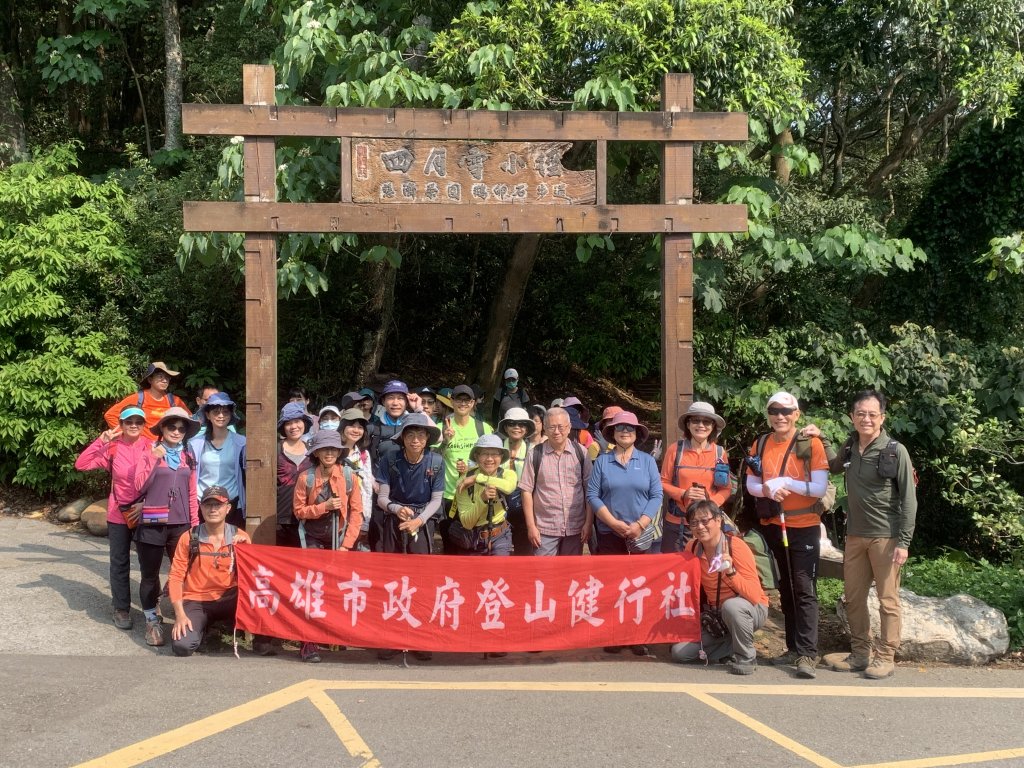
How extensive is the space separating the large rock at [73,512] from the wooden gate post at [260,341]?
16.0 ft

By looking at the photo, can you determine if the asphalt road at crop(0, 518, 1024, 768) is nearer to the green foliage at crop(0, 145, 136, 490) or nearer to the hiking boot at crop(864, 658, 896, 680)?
the hiking boot at crop(864, 658, 896, 680)

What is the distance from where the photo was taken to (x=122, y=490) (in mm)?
6793

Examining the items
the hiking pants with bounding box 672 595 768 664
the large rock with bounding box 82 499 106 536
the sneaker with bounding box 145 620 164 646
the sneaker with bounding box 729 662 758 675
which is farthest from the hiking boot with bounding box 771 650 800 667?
the large rock with bounding box 82 499 106 536

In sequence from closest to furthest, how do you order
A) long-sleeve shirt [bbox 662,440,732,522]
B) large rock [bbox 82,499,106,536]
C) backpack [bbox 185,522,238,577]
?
1. backpack [bbox 185,522,238,577]
2. long-sleeve shirt [bbox 662,440,732,522]
3. large rock [bbox 82,499,106,536]

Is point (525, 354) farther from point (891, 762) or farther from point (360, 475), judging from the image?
point (891, 762)

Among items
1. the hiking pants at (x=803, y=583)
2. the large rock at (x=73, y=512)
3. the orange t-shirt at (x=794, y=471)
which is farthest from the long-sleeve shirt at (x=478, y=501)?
the large rock at (x=73, y=512)

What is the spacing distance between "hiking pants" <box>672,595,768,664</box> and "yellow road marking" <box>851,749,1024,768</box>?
5.24ft

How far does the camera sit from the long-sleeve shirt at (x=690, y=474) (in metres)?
6.55

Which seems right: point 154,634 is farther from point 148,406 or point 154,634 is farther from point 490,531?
point 148,406

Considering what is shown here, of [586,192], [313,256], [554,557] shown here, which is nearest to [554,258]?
[313,256]

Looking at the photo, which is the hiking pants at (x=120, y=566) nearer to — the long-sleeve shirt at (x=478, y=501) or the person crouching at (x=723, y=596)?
the long-sleeve shirt at (x=478, y=501)

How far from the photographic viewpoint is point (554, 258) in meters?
16.3

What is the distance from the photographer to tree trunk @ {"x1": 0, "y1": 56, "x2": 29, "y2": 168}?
1335 centimetres

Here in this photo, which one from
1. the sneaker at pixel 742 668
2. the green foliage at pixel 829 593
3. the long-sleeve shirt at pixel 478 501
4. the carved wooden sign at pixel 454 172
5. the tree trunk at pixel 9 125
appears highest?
the tree trunk at pixel 9 125
